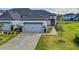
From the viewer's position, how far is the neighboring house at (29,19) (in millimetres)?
4016

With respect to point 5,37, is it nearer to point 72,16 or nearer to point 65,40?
point 65,40

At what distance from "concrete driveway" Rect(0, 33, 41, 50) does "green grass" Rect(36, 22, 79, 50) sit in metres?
0.08

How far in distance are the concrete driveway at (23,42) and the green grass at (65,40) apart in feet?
0.26

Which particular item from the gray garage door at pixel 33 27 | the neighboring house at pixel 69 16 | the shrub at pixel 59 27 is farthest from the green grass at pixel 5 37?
the neighboring house at pixel 69 16

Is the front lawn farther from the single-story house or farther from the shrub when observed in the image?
the single-story house

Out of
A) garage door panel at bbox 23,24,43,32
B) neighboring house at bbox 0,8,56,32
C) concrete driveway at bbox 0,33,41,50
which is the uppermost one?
neighboring house at bbox 0,8,56,32

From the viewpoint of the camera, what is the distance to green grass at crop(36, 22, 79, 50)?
13.0ft

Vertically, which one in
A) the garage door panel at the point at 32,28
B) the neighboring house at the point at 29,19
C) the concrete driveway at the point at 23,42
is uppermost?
the neighboring house at the point at 29,19

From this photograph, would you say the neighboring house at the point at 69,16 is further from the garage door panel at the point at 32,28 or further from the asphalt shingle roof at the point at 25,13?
the garage door panel at the point at 32,28

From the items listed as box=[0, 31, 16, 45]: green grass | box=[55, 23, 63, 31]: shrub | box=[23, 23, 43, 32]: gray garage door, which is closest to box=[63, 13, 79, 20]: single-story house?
box=[55, 23, 63, 31]: shrub

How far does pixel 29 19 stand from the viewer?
159 inches

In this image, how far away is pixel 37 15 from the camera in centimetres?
404
